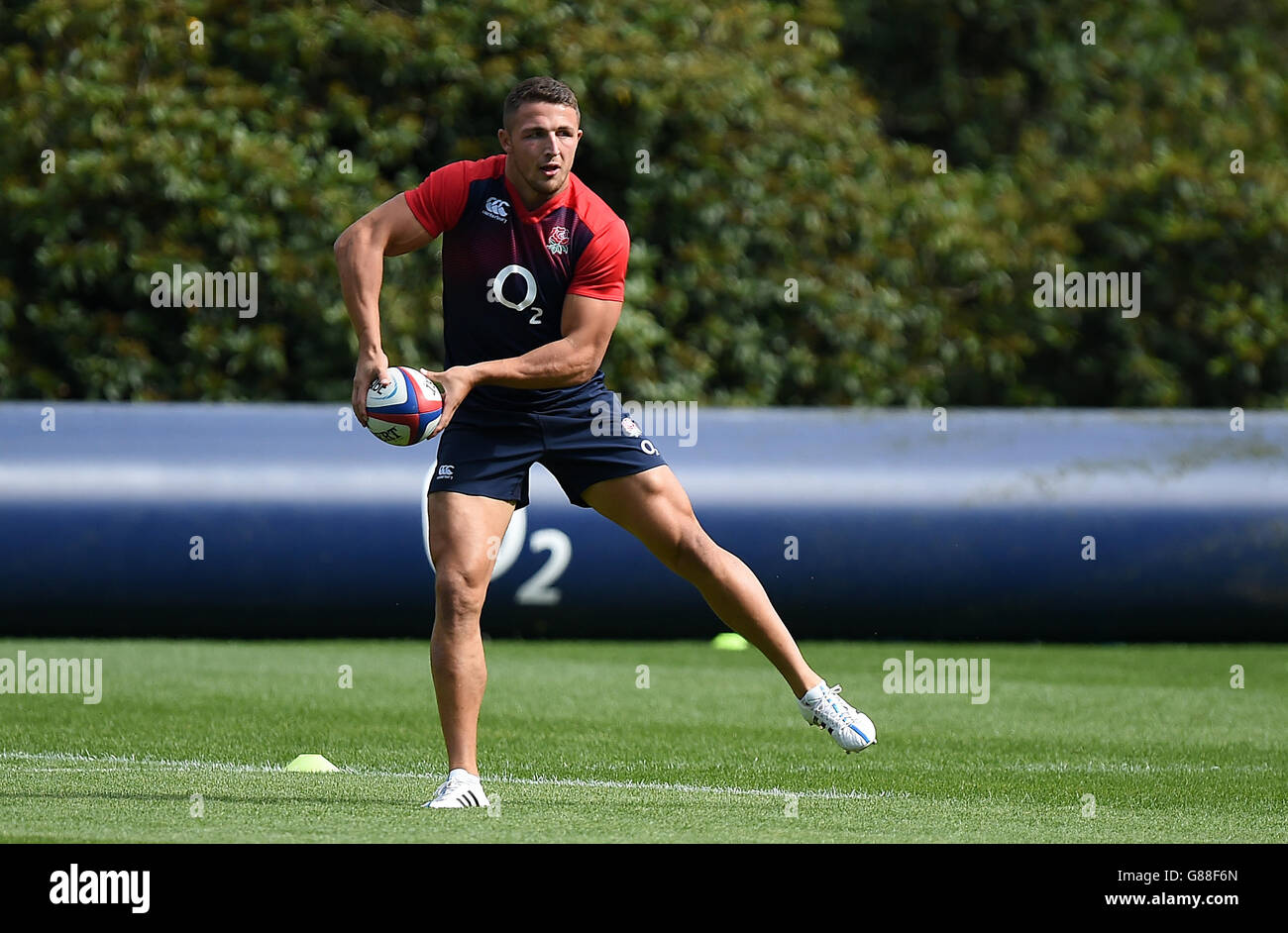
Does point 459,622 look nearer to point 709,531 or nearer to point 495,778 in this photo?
point 495,778

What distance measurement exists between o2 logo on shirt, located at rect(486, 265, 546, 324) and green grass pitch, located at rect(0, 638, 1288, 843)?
159 cm

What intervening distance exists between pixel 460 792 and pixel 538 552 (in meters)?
5.35

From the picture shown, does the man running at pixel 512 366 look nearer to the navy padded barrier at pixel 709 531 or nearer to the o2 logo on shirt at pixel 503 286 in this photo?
the o2 logo on shirt at pixel 503 286

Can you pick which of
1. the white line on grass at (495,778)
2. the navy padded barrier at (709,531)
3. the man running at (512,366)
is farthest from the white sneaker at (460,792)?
the navy padded barrier at (709,531)

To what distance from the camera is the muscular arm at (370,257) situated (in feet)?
18.9

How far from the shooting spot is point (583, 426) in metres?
6.06

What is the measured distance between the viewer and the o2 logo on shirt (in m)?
5.93

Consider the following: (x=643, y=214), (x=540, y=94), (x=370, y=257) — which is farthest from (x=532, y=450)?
(x=643, y=214)

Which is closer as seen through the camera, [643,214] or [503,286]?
[503,286]

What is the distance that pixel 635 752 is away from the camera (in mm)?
7102
